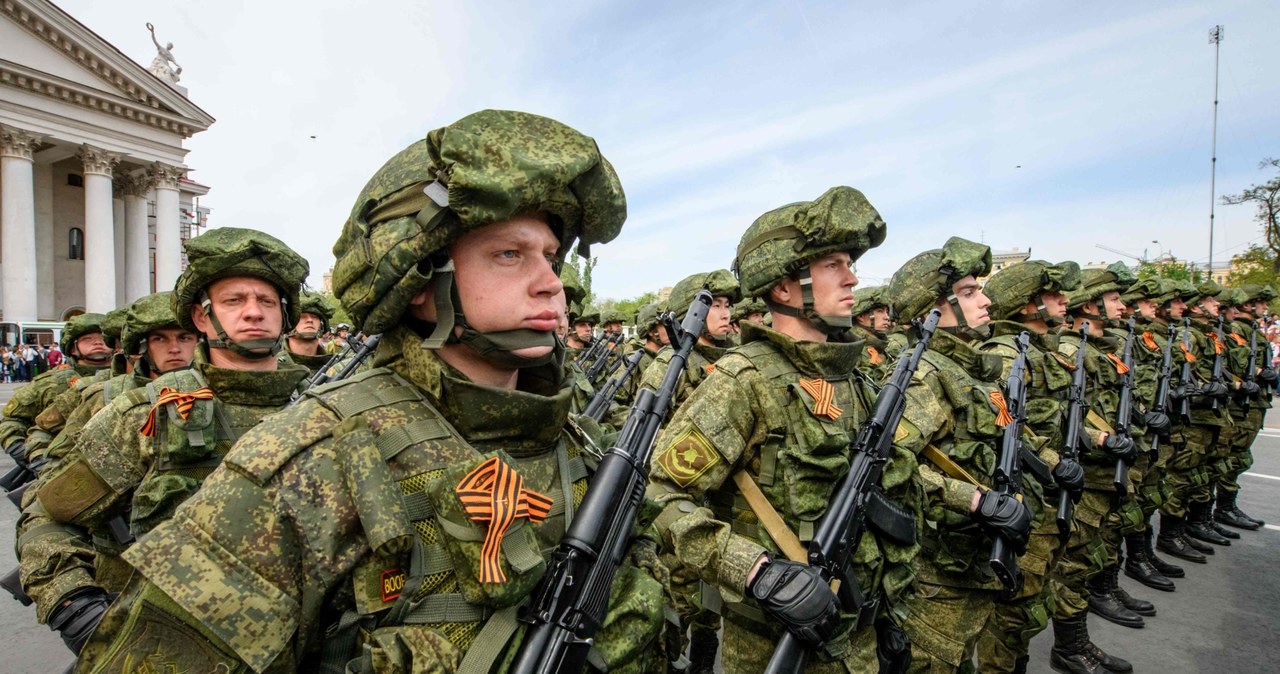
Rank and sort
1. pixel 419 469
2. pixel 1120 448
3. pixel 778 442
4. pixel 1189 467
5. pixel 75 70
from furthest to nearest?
pixel 75 70 < pixel 1189 467 < pixel 1120 448 < pixel 778 442 < pixel 419 469

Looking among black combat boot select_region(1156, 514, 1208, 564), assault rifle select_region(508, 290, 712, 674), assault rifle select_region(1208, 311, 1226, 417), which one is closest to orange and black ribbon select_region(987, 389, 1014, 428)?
assault rifle select_region(508, 290, 712, 674)

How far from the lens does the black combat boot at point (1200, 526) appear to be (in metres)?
8.08

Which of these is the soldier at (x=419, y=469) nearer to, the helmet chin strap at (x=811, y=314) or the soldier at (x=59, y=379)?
the helmet chin strap at (x=811, y=314)

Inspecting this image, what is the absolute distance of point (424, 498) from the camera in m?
1.48

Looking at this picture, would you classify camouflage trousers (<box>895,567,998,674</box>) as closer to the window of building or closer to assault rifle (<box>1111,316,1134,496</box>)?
assault rifle (<box>1111,316,1134,496</box>)

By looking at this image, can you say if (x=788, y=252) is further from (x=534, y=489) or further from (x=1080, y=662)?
(x=1080, y=662)

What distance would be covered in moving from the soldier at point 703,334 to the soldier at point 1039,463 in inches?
109

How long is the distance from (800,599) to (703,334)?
18.0 feet

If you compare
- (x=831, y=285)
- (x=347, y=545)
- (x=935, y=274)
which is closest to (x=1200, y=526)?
(x=935, y=274)

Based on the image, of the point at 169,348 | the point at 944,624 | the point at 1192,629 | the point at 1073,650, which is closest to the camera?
the point at 944,624

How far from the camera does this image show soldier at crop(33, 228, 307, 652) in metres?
2.81

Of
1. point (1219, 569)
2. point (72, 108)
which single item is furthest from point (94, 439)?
point (72, 108)

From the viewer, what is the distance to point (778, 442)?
2971mm

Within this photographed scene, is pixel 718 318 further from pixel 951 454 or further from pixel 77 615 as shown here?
pixel 77 615
